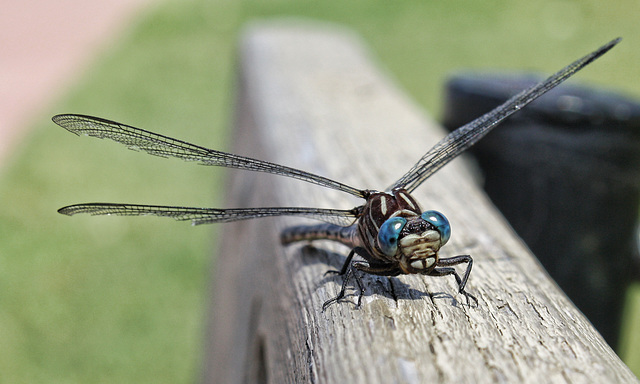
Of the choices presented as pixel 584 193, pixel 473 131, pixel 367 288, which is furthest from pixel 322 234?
pixel 584 193

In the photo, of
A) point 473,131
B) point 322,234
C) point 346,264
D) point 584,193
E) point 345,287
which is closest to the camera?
point 345,287

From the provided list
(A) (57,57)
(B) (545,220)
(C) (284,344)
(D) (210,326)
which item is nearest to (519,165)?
(B) (545,220)

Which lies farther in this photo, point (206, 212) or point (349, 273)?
point (206, 212)

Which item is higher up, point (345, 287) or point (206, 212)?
point (206, 212)

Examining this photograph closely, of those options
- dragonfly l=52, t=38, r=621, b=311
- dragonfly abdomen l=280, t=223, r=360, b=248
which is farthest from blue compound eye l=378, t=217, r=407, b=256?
dragonfly abdomen l=280, t=223, r=360, b=248

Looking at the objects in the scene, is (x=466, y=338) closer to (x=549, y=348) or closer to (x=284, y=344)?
(x=549, y=348)

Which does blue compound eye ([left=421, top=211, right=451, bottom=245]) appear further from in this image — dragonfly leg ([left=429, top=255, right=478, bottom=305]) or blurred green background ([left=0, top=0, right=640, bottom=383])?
blurred green background ([left=0, top=0, right=640, bottom=383])

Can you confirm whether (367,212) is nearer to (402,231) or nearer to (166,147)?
(402,231)
